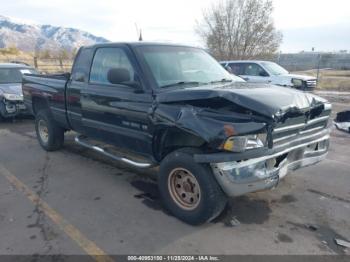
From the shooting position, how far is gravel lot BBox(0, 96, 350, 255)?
10.5 ft

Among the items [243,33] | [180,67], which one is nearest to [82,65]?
[180,67]

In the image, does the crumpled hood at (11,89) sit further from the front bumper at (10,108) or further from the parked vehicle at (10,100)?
the front bumper at (10,108)

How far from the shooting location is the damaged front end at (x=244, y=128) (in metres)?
3.15

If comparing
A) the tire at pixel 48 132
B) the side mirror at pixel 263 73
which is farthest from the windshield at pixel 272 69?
the tire at pixel 48 132

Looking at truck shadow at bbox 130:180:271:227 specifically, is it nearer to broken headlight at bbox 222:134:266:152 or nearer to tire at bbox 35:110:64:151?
broken headlight at bbox 222:134:266:152

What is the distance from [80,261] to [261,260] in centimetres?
164

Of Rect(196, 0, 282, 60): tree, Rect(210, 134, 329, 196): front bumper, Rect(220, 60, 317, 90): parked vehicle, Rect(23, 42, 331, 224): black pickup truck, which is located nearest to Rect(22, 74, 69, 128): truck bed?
Rect(23, 42, 331, 224): black pickup truck

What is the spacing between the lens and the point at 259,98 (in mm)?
3305

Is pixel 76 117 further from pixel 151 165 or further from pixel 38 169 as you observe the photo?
pixel 151 165

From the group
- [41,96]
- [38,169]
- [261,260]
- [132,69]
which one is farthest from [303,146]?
[41,96]

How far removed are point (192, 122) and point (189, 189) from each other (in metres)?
0.80

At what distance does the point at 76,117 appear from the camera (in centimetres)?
536

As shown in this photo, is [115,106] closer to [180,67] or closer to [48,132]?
[180,67]

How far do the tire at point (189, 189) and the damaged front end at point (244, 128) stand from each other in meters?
0.11
